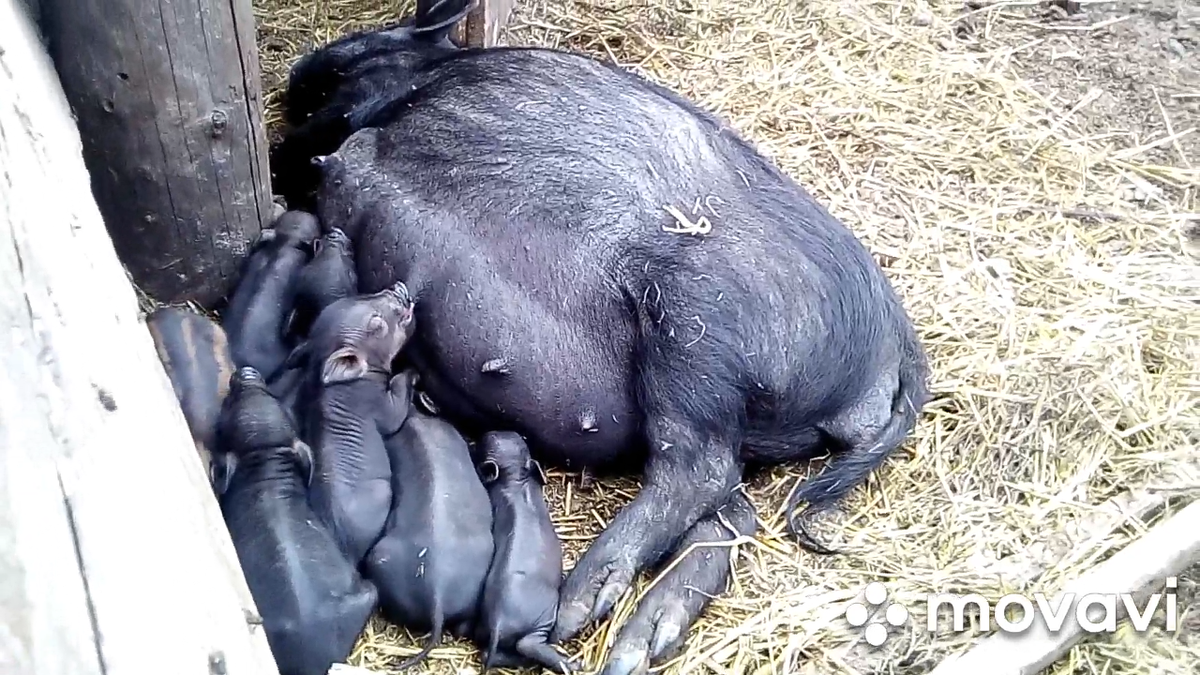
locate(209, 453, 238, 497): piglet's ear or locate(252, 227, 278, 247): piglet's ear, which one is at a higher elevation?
locate(252, 227, 278, 247): piglet's ear

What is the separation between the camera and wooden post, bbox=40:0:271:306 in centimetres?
250

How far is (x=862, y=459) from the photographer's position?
9.05ft

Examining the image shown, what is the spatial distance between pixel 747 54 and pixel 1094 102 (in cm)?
122

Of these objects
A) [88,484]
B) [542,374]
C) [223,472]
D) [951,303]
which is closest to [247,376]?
[223,472]

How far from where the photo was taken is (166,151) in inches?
106

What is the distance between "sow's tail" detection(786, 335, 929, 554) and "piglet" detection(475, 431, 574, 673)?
1.89ft

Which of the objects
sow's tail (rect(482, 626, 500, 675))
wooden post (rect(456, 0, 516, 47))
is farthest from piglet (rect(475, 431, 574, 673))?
wooden post (rect(456, 0, 516, 47))

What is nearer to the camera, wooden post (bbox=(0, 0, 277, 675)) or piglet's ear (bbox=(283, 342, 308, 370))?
wooden post (bbox=(0, 0, 277, 675))

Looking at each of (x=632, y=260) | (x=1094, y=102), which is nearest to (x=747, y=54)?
(x=1094, y=102)

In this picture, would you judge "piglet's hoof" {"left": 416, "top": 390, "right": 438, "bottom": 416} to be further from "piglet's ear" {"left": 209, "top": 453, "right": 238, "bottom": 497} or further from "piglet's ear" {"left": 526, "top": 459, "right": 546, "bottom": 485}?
"piglet's ear" {"left": 209, "top": 453, "right": 238, "bottom": 497}

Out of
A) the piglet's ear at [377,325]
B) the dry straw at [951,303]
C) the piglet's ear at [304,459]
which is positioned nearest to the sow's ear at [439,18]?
the dry straw at [951,303]

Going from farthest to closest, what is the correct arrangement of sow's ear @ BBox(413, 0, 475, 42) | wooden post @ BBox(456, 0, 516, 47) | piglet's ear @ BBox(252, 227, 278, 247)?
wooden post @ BBox(456, 0, 516, 47)
sow's ear @ BBox(413, 0, 475, 42)
piglet's ear @ BBox(252, 227, 278, 247)

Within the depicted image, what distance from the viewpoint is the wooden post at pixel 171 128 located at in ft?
8.19

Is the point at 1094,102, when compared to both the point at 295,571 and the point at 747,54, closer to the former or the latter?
the point at 747,54
